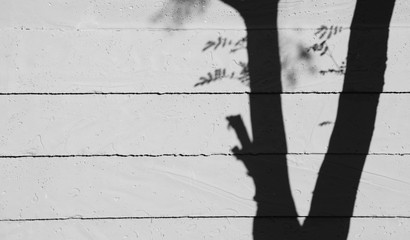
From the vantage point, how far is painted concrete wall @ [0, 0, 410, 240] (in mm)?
2158

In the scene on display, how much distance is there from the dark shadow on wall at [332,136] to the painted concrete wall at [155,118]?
3 centimetres

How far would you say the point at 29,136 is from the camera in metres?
2.17

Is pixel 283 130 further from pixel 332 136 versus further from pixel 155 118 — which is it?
pixel 155 118

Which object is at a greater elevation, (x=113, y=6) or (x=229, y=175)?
(x=113, y=6)

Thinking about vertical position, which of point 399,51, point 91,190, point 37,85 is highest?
point 399,51

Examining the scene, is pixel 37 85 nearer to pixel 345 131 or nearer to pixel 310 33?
pixel 310 33

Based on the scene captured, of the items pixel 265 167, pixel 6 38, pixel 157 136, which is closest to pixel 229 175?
pixel 265 167

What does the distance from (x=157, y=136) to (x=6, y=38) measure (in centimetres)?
74

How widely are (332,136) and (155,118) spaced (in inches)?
30.0

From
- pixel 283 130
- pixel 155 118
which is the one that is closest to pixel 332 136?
pixel 283 130

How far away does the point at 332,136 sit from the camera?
2227 mm

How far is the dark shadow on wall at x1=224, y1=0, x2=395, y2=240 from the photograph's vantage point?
2.18m

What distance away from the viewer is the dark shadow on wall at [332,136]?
7.16 ft

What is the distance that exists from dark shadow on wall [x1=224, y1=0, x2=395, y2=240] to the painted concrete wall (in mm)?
35
